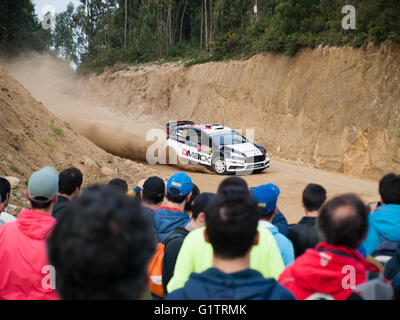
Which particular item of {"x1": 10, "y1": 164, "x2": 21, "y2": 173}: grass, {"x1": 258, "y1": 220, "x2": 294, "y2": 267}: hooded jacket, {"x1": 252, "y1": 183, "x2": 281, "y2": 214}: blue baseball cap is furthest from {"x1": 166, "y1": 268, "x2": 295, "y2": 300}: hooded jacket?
{"x1": 10, "y1": 164, "x2": 21, "y2": 173}: grass

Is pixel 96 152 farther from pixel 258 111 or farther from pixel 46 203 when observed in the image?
pixel 258 111

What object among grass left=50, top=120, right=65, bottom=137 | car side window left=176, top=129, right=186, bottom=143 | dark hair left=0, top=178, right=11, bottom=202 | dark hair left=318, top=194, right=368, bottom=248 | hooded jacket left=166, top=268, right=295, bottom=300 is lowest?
car side window left=176, top=129, right=186, bottom=143

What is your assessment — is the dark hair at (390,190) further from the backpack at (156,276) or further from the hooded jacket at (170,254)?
the backpack at (156,276)

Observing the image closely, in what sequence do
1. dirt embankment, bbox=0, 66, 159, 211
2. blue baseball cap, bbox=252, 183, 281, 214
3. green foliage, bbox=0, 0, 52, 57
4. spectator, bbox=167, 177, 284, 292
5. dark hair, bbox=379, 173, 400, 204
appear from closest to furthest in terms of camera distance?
spectator, bbox=167, 177, 284, 292 → blue baseball cap, bbox=252, 183, 281, 214 → dark hair, bbox=379, 173, 400, 204 → dirt embankment, bbox=0, 66, 159, 211 → green foliage, bbox=0, 0, 52, 57

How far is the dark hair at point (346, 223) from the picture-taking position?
2.18 meters

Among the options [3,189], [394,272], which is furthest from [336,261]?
[3,189]

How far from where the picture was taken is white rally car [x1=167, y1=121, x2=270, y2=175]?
14977 millimetres

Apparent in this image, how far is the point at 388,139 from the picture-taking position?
49.8 feet

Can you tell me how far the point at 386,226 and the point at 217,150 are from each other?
39.0 ft

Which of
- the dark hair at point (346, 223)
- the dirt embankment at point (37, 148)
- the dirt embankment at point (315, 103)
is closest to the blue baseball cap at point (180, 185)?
the dark hair at point (346, 223)

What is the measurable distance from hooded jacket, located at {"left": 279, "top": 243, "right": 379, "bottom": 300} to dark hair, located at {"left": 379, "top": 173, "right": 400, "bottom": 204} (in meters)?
1.90

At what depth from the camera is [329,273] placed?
2.10 metres

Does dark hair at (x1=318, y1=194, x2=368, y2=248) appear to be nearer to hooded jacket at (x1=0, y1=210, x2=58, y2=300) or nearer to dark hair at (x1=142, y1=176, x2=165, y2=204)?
hooded jacket at (x1=0, y1=210, x2=58, y2=300)

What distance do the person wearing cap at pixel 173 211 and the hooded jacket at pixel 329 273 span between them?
1.53 metres
